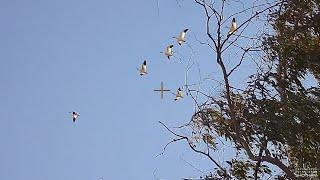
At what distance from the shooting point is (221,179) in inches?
290

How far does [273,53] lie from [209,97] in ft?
3.24

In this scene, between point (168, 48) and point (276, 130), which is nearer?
point (276, 130)

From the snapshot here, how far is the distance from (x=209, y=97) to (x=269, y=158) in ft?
3.27

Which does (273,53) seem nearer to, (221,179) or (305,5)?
(305,5)

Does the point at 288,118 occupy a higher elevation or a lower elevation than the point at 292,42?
lower

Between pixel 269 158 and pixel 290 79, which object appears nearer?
pixel 269 158

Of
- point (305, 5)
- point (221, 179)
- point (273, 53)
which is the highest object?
point (305, 5)

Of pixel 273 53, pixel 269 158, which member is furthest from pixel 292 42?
pixel 269 158

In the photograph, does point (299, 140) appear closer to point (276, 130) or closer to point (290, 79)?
point (276, 130)

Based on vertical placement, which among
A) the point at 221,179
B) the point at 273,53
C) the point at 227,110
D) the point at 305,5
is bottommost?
the point at 221,179

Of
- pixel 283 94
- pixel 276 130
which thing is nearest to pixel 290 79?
pixel 283 94

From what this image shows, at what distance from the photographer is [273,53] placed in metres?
7.52

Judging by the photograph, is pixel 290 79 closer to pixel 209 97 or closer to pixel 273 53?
pixel 273 53

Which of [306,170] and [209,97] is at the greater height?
[209,97]
